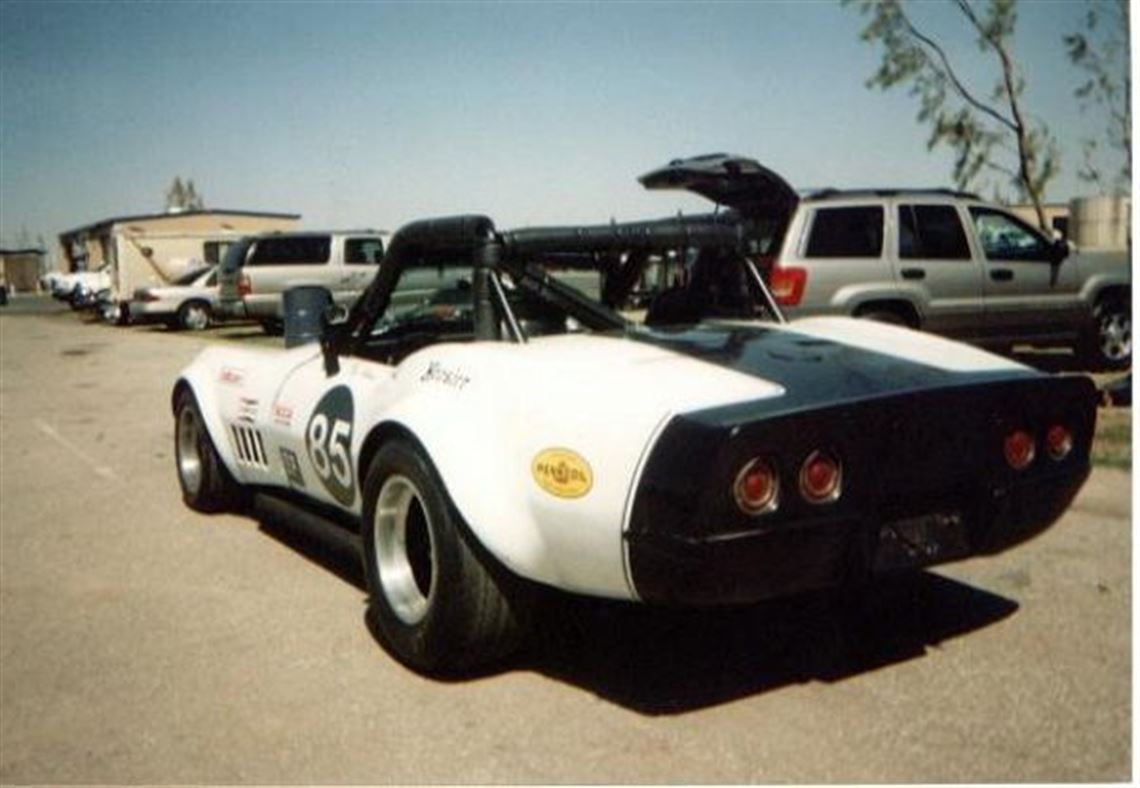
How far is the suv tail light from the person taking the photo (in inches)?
285

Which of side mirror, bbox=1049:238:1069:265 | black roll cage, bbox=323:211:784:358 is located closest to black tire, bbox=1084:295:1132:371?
side mirror, bbox=1049:238:1069:265

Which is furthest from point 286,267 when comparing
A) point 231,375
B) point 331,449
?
point 331,449

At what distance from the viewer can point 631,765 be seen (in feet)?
7.82

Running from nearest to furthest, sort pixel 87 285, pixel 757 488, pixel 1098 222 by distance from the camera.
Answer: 1. pixel 757 488
2. pixel 1098 222
3. pixel 87 285

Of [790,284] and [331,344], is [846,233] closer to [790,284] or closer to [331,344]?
[790,284]

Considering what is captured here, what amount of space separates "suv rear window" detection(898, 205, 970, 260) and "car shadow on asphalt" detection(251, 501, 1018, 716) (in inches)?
180

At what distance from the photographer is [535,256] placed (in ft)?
10.4

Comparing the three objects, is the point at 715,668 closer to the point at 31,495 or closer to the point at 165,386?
the point at 31,495

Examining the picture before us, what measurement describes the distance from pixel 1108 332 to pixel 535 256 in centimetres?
710

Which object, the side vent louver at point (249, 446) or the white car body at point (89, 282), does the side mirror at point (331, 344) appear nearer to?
the side vent louver at point (249, 446)

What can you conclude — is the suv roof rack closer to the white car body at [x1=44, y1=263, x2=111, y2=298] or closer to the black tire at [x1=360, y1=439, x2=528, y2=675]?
the black tire at [x1=360, y1=439, x2=528, y2=675]

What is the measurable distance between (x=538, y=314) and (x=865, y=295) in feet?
15.4

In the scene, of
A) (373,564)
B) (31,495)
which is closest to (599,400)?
(373,564)

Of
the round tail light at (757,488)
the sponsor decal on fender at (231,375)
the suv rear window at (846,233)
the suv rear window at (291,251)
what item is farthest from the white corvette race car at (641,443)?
the suv rear window at (291,251)
